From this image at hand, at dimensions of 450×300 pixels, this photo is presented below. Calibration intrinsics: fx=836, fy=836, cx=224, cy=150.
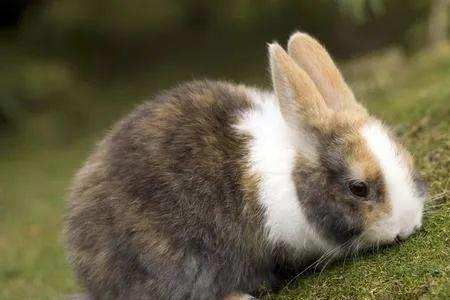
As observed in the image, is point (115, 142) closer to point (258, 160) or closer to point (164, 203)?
point (164, 203)

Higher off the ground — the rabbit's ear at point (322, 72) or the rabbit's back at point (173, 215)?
the rabbit's ear at point (322, 72)

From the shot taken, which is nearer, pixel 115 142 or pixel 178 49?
pixel 115 142

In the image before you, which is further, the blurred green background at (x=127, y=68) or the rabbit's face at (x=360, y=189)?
the blurred green background at (x=127, y=68)

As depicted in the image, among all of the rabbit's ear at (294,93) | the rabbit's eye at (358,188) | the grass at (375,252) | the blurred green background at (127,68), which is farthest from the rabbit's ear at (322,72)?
the blurred green background at (127,68)

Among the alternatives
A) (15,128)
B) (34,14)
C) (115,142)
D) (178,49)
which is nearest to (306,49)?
(115,142)

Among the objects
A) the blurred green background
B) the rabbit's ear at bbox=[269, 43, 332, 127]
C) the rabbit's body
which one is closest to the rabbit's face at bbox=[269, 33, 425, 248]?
the rabbit's ear at bbox=[269, 43, 332, 127]

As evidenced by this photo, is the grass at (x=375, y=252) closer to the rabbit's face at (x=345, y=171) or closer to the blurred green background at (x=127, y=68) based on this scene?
the blurred green background at (x=127, y=68)
